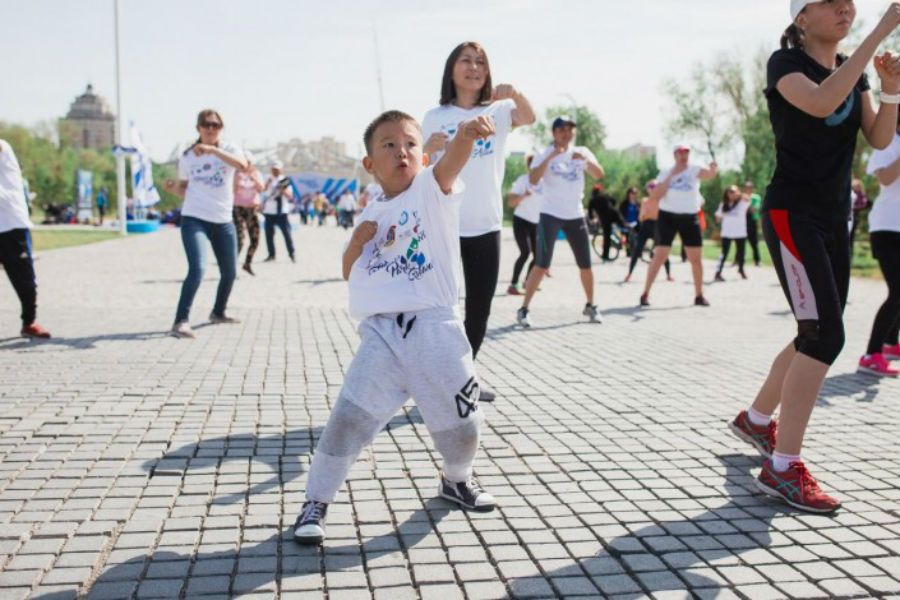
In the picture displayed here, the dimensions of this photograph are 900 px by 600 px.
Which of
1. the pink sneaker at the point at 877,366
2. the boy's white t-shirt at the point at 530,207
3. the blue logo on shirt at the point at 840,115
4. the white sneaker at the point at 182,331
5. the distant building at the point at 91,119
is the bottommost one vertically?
the white sneaker at the point at 182,331

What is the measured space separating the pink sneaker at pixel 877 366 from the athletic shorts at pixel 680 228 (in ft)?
15.3

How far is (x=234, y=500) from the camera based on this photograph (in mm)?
3568

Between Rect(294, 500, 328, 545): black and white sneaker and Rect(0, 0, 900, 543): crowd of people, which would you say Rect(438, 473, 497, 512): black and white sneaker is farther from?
Rect(294, 500, 328, 545): black and white sneaker

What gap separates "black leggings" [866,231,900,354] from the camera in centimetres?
663

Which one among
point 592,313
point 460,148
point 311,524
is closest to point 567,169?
point 592,313

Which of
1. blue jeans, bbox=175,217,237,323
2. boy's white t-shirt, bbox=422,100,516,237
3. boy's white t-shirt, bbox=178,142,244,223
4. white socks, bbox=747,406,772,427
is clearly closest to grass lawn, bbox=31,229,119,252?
blue jeans, bbox=175,217,237,323

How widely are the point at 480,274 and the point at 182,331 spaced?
3.90m

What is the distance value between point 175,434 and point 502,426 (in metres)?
1.74

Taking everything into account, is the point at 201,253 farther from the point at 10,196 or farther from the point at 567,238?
the point at 567,238

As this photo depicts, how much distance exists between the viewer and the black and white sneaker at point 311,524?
3098 millimetres

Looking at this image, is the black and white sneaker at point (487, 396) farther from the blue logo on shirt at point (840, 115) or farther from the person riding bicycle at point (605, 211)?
the person riding bicycle at point (605, 211)

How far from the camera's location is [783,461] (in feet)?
12.0

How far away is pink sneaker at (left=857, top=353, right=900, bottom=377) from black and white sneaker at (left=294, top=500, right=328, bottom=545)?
5074mm

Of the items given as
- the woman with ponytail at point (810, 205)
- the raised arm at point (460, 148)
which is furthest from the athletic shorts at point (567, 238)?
the raised arm at point (460, 148)
